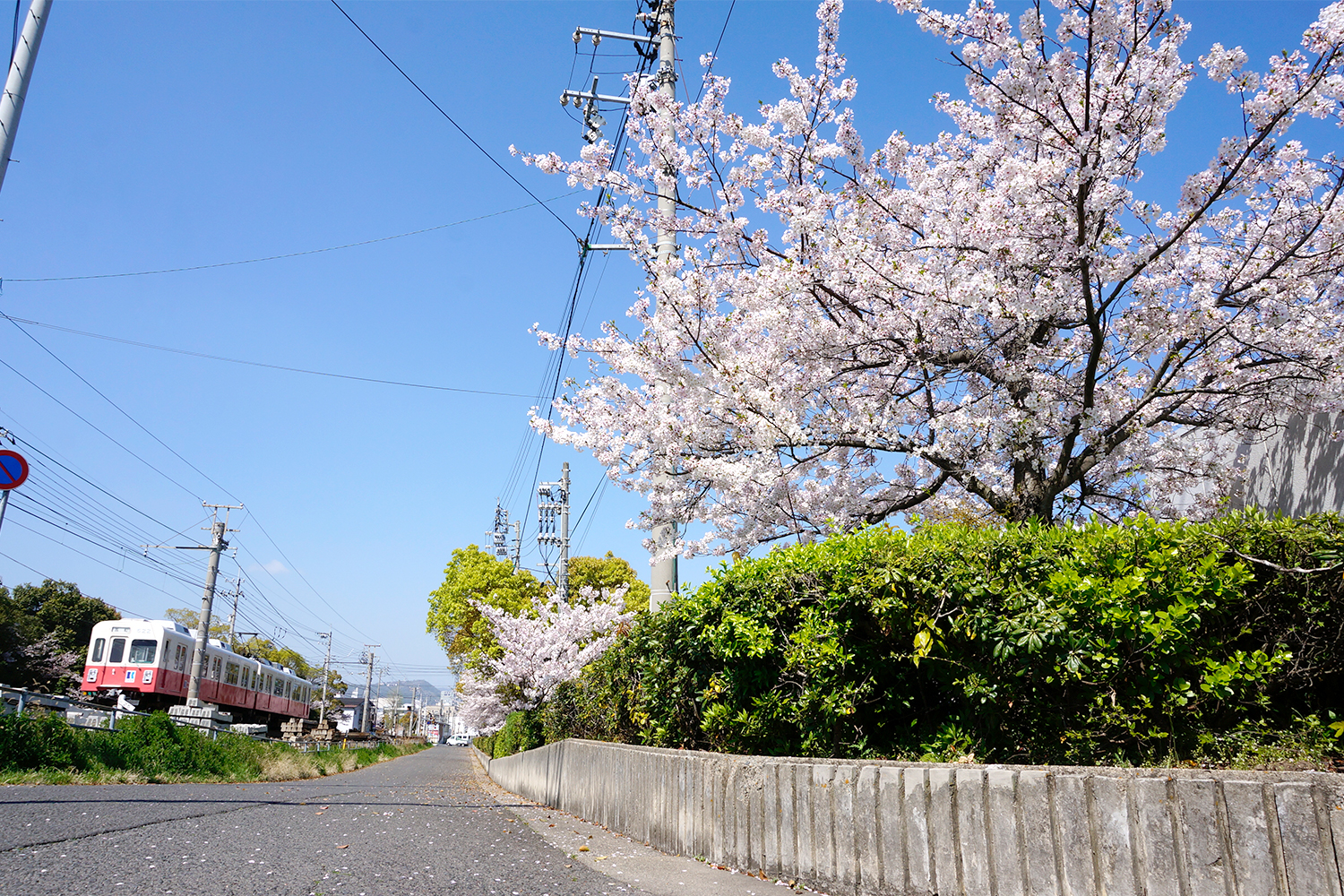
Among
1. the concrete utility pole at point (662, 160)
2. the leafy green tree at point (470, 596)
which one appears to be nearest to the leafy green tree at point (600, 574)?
the leafy green tree at point (470, 596)

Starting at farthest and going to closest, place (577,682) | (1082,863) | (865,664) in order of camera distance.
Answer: (577,682) → (865,664) → (1082,863)

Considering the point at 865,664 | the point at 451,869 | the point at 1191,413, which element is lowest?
the point at 451,869

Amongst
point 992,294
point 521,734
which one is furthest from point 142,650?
point 992,294

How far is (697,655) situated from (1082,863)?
2.92 m

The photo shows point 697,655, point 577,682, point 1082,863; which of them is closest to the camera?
point 1082,863

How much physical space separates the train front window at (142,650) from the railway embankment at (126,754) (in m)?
10.9

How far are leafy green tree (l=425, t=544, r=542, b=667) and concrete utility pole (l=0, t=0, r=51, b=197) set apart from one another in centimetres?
2553

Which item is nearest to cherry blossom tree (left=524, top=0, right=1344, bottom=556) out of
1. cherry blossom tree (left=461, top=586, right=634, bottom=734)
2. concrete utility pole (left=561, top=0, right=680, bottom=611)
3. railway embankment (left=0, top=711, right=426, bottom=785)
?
concrete utility pole (left=561, top=0, right=680, bottom=611)

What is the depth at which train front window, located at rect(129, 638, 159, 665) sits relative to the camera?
2534 centimetres

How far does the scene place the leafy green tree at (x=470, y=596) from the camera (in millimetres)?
32312

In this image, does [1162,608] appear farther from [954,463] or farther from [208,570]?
[208,570]

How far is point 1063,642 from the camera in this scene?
3.32 meters

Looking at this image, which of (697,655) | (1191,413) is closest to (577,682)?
(697,655)

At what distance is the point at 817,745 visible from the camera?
14.8ft
